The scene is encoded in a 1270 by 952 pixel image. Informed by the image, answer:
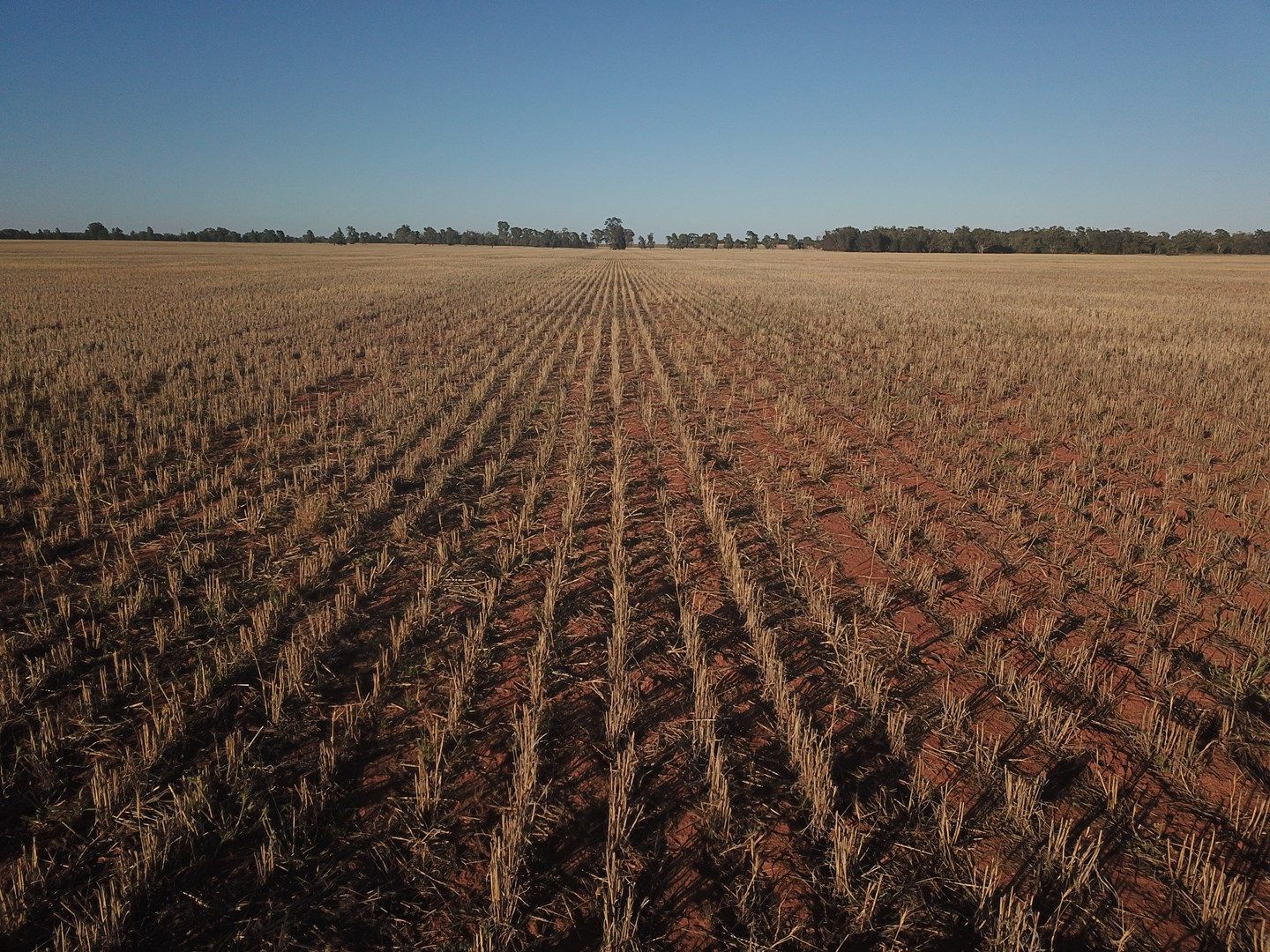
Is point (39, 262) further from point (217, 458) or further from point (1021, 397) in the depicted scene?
point (1021, 397)

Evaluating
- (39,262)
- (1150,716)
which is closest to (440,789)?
(1150,716)

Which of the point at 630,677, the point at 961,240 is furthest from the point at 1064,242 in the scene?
the point at 630,677

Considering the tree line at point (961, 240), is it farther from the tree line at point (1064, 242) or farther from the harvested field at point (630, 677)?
the harvested field at point (630, 677)

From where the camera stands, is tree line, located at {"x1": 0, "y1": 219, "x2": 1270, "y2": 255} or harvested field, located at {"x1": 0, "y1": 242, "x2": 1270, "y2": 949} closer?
harvested field, located at {"x1": 0, "y1": 242, "x2": 1270, "y2": 949}

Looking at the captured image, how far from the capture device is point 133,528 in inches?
255

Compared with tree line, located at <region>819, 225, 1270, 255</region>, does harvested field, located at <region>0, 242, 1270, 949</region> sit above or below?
below

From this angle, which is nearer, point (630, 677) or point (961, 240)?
point (630, 677)

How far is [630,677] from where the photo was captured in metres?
4.38

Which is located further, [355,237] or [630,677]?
[355,237]

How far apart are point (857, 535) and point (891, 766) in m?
A: 3.36

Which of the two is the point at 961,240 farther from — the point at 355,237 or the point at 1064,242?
the point at 355,237

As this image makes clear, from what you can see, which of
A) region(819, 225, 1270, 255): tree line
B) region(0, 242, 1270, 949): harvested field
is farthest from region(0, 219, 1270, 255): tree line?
region(0, 242, 1270, 949): harvested field

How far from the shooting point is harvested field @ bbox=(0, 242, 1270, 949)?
286cm

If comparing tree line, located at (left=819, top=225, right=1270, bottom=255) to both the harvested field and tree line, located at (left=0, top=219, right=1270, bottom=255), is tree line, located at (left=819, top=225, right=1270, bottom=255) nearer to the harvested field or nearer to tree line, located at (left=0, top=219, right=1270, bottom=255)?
tree line, located at (left=0, top=219, right=1270, bottom=255)
